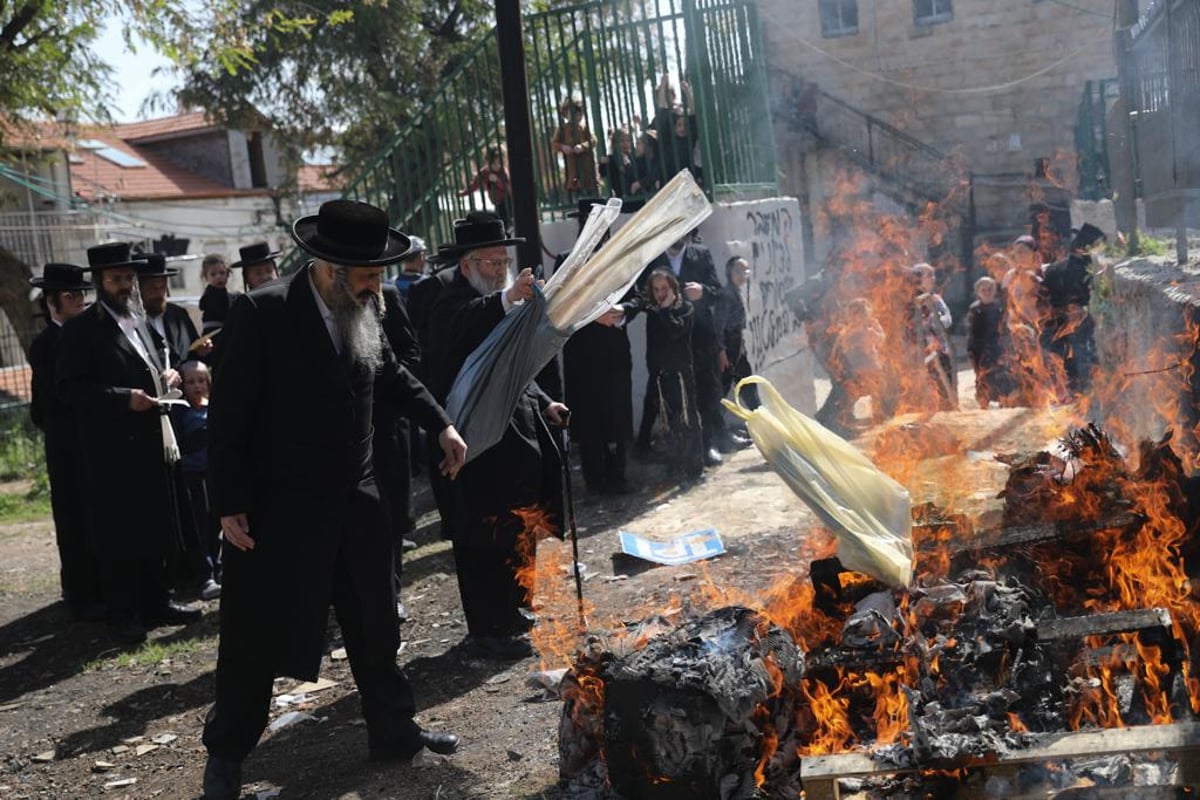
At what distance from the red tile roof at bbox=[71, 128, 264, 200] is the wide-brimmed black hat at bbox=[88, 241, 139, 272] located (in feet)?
108

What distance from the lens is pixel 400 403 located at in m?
5.34

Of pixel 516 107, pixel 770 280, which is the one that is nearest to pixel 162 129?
pixel 770 280

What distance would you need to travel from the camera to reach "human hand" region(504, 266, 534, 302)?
236 inches

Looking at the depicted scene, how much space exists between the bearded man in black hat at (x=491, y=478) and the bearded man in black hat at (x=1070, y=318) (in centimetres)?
729

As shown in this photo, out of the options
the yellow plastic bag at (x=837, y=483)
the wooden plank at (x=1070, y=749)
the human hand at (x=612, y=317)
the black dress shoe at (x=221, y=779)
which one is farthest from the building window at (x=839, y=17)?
the wooden plank at (x=1070, y=749)

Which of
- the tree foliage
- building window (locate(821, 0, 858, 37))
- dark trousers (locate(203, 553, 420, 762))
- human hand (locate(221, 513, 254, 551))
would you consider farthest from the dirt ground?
building window (locate(821, 0, 858, 37))

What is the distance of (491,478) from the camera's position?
6527 millimetres

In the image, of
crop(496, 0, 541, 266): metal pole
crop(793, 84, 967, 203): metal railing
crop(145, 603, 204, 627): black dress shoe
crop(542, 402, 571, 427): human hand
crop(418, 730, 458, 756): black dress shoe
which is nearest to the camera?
crop(418, 730, 458, 756): black dress shoe

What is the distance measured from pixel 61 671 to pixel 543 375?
3.36 metres

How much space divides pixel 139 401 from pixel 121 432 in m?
0.35

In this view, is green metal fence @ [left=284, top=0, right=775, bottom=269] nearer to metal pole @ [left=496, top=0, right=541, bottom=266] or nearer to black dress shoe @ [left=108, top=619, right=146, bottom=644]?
metal pole @ [left=496, top=0, right=541, bottom=266]

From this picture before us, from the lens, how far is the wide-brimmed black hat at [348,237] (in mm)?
4648

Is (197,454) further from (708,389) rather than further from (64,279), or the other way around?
(708,389)

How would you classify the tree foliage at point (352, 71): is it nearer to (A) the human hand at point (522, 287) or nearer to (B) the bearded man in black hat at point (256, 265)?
(B) the bearded man in black hat at point (256, 265)
